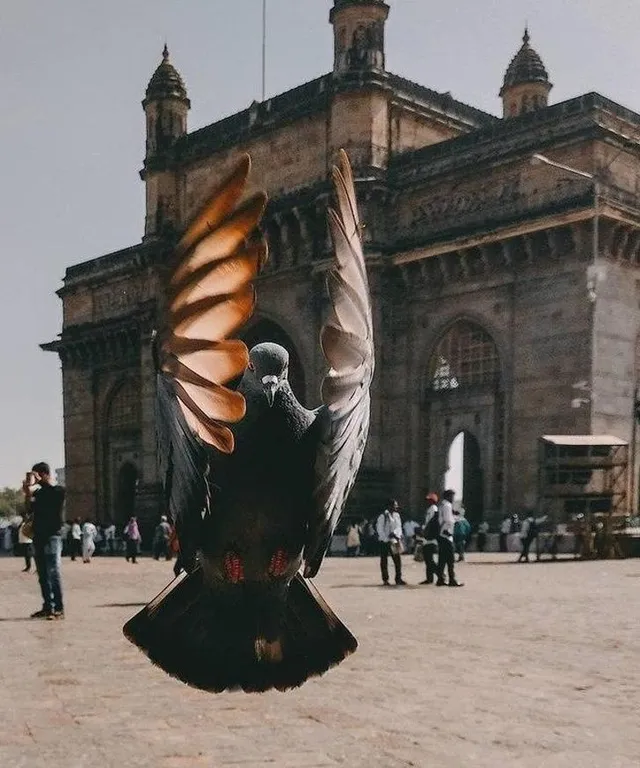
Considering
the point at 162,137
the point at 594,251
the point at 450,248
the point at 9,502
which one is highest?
the point at 162,137

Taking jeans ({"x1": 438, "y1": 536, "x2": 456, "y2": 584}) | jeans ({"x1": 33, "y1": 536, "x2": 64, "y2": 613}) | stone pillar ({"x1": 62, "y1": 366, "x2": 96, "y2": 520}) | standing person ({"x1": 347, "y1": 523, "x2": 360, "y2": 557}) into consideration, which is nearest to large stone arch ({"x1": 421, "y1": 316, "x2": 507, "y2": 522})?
standing person ({"x1": 347, "y1": 523, "x2": 360, "y2": 557})

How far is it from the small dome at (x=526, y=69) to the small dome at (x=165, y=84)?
11810mm

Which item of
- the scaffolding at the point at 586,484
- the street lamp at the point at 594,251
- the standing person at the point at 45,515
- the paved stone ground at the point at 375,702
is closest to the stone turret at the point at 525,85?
the street lamp at the point at 594,251

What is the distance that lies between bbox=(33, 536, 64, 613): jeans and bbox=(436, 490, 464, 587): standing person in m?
5.92

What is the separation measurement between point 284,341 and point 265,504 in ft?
93.7

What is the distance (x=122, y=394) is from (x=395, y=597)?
95.6ft

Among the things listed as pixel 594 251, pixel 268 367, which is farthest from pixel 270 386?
pixel 594 251

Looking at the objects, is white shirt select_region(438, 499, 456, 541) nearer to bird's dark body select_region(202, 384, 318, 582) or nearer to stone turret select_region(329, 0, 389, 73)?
bird's dark body select_region(202, 384, 318, 582)

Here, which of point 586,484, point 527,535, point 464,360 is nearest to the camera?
point 527,535

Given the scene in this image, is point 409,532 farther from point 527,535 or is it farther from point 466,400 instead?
point 527,535

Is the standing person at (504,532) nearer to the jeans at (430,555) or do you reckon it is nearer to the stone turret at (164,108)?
the jeans at (430,555)

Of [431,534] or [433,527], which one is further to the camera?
[431,534]

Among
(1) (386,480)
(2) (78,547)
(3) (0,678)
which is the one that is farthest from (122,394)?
(3) (0,678)

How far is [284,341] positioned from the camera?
30703 mm
